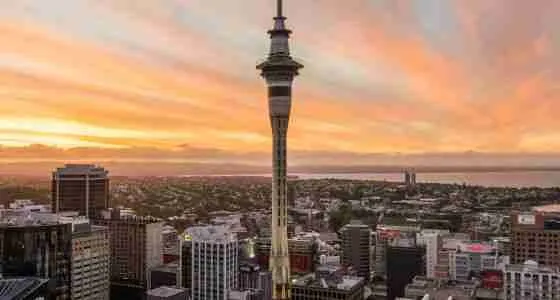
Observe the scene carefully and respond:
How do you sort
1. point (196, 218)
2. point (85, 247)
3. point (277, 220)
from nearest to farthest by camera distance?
point (277, 220), point (85, 247), point (196, 218)

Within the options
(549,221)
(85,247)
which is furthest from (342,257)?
(85,247)

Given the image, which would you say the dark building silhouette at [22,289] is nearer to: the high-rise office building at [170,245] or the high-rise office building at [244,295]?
the high-rise office building at [244,295]

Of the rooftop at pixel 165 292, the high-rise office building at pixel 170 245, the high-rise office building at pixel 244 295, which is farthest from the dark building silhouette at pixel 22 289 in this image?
the high-rise office building at pixel 170 245

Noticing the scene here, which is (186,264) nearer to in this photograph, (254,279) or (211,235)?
(211,235)

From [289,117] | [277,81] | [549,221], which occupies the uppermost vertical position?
[277,81]

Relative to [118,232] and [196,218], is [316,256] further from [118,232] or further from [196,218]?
[196,218]

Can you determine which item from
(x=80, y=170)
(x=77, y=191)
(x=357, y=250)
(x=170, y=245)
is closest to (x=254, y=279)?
(x=357, y=250)
